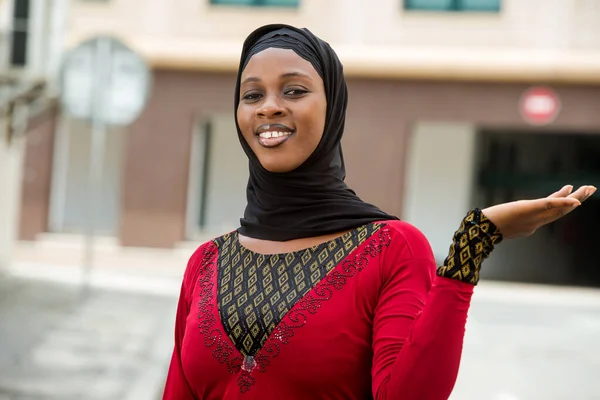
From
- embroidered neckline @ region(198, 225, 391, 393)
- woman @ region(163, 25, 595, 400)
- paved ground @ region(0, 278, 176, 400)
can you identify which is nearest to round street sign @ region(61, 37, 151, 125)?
paved ground @ region(0, 278, 176, 400)

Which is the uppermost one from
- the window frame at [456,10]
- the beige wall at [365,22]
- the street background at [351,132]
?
the window frame at [456,10]

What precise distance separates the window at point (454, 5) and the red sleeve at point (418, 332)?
14.2 meters

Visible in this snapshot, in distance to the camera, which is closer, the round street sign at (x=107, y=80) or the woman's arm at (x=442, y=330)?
the woman's arm at (x=442, y=330)

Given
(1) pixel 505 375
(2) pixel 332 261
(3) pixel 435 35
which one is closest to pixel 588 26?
(3) pixel 435 35

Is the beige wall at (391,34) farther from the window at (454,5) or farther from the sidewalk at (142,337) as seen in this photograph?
the sidewalk at (142,337)

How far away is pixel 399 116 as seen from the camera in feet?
51.5

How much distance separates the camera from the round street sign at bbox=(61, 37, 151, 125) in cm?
940

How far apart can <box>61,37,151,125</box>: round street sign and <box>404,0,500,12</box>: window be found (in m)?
7.31

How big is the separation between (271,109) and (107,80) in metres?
7.66

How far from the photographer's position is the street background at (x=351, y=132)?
14.4 metres

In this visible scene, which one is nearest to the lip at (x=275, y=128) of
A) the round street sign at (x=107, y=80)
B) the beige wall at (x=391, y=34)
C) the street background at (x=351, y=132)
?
the round street sign at (x=107, y=80)

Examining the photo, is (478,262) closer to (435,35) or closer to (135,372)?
(135,372)

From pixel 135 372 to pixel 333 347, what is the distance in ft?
19.7

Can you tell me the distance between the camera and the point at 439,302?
160 cm
